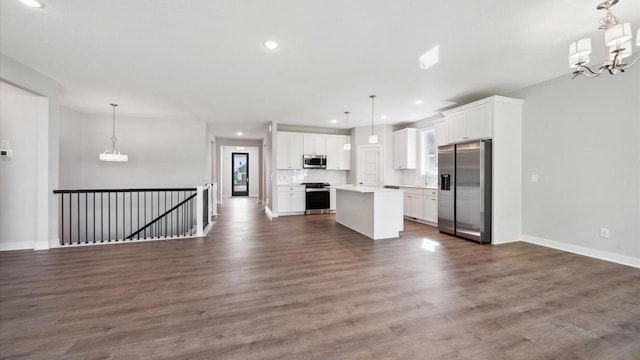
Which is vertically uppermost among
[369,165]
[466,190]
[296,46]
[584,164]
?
[296,46]

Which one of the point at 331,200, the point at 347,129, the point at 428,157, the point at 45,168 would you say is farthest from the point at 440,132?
the point at 45,168

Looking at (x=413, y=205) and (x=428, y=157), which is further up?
(x=428, y=157)

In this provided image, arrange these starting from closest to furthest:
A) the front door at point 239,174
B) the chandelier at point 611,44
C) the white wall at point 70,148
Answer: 1. the chandelier at point 611,44
2. the white wall at point 70,148
3. the front door at point 239,174

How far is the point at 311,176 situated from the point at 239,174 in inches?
240

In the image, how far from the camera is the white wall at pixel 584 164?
125 inches

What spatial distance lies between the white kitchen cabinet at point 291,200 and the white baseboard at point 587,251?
518cm

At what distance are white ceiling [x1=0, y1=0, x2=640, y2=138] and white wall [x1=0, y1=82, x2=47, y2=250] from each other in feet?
2.16

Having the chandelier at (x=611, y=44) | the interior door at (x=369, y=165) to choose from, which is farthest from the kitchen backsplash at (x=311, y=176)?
the chandelier at (x=611, y=44)

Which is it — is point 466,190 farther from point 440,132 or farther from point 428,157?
point 428,157

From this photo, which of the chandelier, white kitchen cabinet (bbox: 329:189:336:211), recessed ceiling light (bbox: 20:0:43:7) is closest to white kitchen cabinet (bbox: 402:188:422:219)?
white kitchen cabinet (bbox: 329:189:336:211)

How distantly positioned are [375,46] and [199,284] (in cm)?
334

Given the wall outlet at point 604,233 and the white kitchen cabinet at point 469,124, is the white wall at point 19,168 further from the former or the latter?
the wall outlet at point 604,233

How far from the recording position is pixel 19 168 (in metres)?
3.86

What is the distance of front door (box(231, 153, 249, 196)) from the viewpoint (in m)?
12.5
